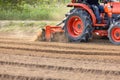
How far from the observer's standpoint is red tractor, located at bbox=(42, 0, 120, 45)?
1214cm

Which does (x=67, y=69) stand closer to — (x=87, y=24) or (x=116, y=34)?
(x=116, y=34)

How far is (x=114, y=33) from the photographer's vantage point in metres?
12.1

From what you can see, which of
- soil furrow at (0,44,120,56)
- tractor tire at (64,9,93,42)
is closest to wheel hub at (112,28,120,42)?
tractor tire at (64,9,93,42)

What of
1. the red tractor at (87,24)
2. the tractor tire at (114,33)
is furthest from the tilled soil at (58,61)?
the red tractor at (87,24)

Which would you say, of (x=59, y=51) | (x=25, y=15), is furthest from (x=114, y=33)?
(x=25, y=15)

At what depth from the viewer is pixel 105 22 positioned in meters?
12.6

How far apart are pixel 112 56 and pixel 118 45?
216cm

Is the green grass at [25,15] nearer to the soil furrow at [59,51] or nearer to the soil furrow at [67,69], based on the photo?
the soil furrow at [59,51]

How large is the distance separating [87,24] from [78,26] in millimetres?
766

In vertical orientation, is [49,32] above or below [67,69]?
below

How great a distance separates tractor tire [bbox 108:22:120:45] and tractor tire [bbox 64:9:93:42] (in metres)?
0.79

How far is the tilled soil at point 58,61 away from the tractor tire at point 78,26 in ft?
1.40

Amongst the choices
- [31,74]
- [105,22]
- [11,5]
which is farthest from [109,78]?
[11,5]

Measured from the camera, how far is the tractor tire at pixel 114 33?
12.0 metres
